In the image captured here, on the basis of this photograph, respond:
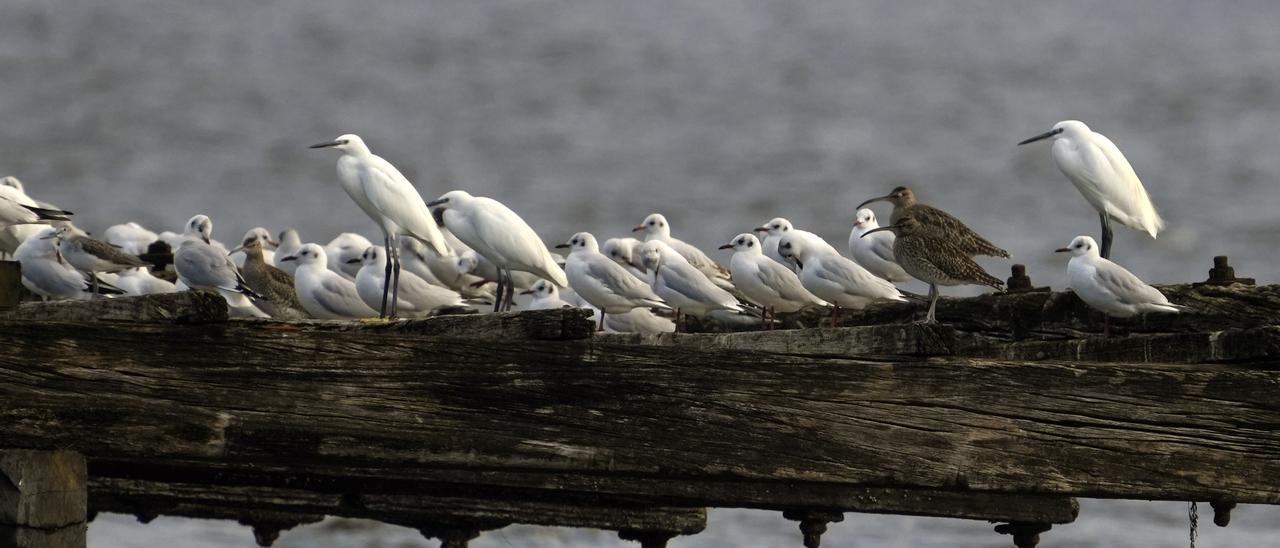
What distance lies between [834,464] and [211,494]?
10.9 ft

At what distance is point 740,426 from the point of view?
15.1 ft

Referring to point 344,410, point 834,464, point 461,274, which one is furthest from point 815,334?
point 461,274

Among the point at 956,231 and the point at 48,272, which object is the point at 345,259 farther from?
the point at 956,231

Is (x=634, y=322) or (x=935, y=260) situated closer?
(x=935, y=260)

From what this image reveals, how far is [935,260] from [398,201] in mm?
2789

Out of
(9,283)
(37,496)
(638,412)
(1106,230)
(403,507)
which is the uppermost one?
(1106,230)

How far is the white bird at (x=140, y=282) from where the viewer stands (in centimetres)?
1324

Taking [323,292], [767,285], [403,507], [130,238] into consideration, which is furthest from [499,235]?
[130,238]

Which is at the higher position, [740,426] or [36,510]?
[740,426]

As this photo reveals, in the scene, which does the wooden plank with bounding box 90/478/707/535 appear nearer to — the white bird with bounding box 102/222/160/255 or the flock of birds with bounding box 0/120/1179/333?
the flock of birds with bounding box 0/120/1179/333

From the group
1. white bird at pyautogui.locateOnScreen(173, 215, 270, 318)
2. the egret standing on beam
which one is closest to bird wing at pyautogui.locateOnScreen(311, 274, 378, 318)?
white bird at pyautogui.locateOnScreen(173, 215, 270, 318)

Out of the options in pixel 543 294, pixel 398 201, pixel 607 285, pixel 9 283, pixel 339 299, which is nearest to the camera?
pixel 9 283

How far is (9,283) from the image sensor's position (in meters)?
5.72

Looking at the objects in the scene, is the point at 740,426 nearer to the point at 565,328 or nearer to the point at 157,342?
the point at 565,328
